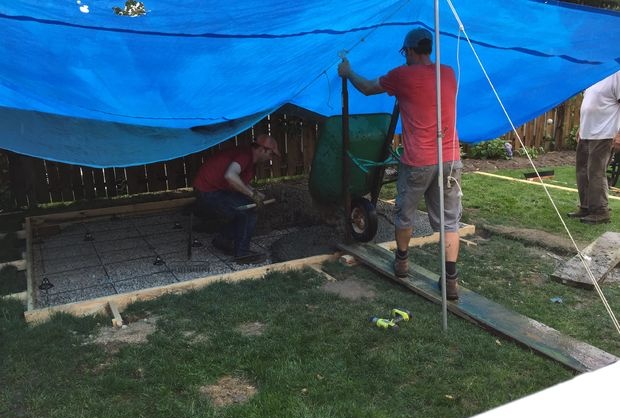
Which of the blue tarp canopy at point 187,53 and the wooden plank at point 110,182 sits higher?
the blue tarp canopy at point 187,53

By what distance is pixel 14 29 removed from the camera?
281 cm

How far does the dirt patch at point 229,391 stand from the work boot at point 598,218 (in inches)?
192

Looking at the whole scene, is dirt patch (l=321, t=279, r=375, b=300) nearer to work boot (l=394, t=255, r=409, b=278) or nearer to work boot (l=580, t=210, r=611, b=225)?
work boot (l=394, t=255, r=409, b=278)

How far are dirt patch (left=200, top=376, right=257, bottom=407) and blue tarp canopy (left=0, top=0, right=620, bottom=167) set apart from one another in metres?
1.80

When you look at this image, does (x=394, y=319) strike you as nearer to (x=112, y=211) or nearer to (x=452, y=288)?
(x=452, y=288)

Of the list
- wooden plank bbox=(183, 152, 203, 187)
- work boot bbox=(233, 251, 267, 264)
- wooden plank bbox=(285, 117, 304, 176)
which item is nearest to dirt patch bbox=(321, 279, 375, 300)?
work boot bbox=(233, 251, 267, 264)

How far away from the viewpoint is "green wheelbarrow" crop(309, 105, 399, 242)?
4.77 meters

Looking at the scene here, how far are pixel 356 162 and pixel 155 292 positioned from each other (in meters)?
2.20

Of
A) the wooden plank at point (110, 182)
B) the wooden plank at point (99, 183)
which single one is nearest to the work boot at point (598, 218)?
the wooden plank at point (110, 182)

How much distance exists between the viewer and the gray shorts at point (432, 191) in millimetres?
3594

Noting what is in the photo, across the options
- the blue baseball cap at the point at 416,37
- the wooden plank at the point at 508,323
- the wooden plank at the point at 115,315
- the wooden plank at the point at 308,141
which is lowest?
the wooden plank at the point at 508,323

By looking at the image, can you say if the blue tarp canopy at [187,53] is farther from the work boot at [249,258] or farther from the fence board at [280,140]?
the fence board at [280,140]

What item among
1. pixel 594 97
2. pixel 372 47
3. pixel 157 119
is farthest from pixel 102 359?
pixel 594 97

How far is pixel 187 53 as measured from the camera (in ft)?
11.3
